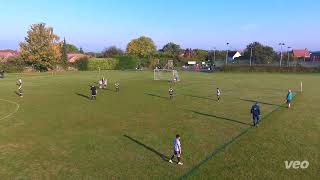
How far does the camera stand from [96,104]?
3597 centimetres

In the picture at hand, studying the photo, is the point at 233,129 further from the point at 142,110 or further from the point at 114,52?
the point at 114,52

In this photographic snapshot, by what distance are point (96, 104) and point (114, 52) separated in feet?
431

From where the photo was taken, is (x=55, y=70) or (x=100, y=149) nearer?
(x=100, y=149)

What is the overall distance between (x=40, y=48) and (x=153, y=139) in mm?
80078

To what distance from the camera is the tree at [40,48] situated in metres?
94.1

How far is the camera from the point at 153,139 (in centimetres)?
2200

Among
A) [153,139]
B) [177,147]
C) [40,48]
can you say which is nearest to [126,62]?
[40,48]

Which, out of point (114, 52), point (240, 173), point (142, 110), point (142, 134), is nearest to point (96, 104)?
point (142, 110)

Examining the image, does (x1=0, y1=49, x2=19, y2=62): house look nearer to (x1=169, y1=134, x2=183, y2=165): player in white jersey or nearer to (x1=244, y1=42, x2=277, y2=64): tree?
(x1=244, y1=42, x2=277, y2=64): tree

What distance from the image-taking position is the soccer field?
16719mm

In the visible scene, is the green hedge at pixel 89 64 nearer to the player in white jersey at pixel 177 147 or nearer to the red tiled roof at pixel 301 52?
the player in white jersey at pixel 177 147

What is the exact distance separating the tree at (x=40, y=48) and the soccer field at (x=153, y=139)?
5978 centimetres

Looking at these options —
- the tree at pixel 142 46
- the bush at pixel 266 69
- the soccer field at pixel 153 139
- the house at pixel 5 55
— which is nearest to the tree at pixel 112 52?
the tree at pixel 142 46

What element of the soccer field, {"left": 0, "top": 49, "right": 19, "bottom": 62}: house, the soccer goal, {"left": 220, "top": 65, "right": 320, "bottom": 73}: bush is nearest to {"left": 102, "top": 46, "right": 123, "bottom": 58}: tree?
{"left": 0, "top": 49, "right": 19, "bottom": 62}: house
